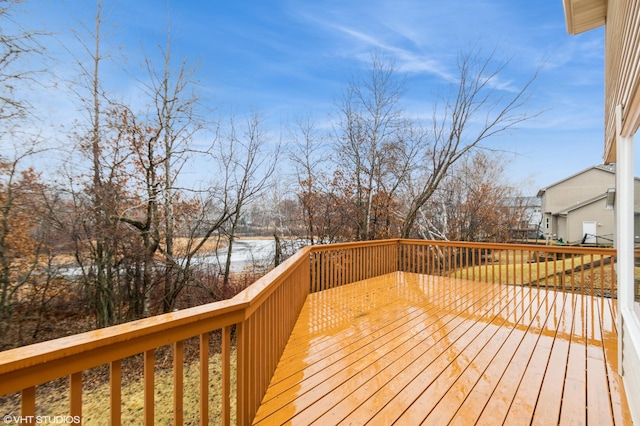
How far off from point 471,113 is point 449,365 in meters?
7.98

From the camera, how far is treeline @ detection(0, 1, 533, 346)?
521 centimetres

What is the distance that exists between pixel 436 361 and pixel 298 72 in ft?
33.0

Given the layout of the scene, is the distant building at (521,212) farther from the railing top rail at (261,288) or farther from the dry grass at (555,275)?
the railing top rail at (261,288)

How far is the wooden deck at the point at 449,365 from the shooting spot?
76.9 inches

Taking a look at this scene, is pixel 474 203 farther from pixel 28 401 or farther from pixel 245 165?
pixel 28 401

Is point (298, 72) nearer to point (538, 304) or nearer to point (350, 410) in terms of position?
point (538, 304)

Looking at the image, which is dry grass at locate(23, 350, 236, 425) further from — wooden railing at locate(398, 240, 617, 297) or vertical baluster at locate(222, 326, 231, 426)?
wooden railing at locate(398, 240, 617, 297)

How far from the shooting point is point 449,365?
102 inches

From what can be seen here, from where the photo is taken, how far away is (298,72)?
10203mm

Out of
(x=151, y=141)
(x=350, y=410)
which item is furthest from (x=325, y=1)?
(x=350, y=410)

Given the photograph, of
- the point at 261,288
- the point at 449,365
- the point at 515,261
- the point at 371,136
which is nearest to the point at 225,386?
the point at 261,288

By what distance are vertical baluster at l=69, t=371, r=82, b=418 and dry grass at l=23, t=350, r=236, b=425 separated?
3089 mm

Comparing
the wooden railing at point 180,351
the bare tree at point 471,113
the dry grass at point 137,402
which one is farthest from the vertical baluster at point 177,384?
the bare tree at point 471,113

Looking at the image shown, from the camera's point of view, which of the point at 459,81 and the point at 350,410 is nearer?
the point at 350,410
